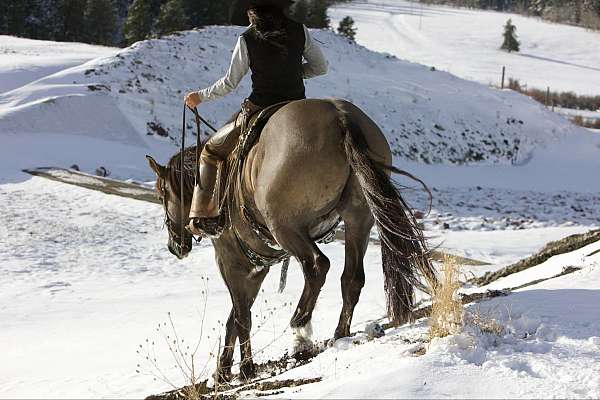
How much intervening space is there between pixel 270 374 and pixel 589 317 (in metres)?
2.05

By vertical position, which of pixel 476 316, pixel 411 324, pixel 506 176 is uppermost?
pixel 476 316

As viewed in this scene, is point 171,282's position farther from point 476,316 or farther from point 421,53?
point 421,53

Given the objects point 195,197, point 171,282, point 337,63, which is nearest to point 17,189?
point 171,282

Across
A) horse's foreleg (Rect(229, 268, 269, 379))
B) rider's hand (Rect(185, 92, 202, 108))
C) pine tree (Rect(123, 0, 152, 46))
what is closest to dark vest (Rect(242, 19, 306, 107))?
rider's hand (Rect(185, 92, 202, 108))

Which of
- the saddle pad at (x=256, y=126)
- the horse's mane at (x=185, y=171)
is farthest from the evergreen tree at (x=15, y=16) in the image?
the saddle pad at (x=256, y=126)

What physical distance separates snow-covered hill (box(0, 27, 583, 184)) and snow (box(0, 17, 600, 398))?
0.26ft

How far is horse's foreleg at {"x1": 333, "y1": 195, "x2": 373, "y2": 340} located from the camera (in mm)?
5074

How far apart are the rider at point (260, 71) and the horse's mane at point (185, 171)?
0.49 meters

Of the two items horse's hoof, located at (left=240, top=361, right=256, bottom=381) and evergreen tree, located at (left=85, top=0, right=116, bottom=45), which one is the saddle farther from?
evergreen tree, located at (left=85, top=0, right=116, bottom=45)

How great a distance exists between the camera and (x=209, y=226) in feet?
19.6

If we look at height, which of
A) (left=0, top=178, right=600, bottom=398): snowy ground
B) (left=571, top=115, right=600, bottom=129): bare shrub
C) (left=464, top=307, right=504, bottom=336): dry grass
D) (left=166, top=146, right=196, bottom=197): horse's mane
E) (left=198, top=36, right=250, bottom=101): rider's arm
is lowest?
(left=571, top=115, right=600, bottom=129): bare shrub

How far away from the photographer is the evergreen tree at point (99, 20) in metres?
44.6

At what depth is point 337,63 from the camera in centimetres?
3152

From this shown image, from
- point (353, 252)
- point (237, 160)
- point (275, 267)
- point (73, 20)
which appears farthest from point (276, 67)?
point (73, 20)
